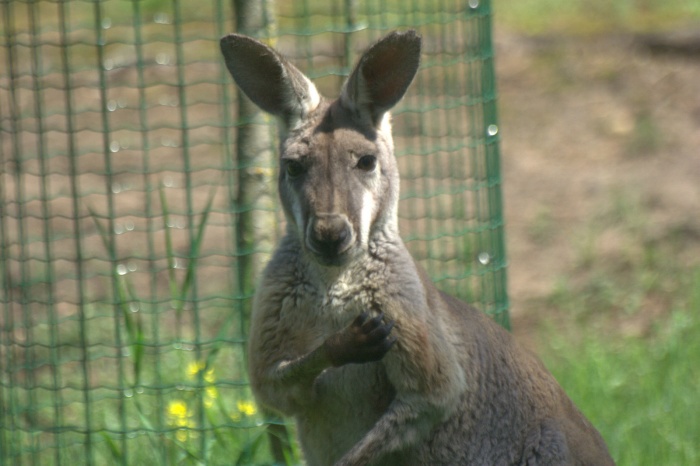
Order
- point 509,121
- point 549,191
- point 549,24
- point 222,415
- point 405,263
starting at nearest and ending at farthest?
point 405,263 → point 222,415 → point 549,191 → point 509,121 → point 549,24

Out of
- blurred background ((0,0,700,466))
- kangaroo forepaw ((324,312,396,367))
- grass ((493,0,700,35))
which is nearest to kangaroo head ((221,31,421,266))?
kangaroo forepaw ((324,312,396,367))

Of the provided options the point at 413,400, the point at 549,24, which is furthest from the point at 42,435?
the point at 549,24

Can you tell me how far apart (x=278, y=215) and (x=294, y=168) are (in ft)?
5.44

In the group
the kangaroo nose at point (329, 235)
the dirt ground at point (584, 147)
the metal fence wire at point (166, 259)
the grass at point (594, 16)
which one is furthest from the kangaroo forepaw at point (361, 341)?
the grass at point (594, 16)

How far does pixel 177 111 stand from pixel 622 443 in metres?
5.36

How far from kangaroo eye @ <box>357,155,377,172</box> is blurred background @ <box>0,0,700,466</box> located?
3.95ft

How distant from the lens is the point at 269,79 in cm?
376

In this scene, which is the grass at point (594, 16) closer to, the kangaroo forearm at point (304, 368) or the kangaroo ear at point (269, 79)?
the kangaroo ear at point (269, 79)

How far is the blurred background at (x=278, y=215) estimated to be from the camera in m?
4.88

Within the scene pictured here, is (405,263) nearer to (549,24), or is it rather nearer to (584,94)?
(584,94)

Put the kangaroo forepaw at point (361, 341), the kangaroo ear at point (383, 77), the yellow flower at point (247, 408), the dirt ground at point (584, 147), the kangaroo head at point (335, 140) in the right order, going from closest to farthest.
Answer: the kangaroo forepaw at point (361, 341), the kangaroo head at point (335, 140), the kangaroo ear at point (383, 77), the yellow flower at point (247, 408), the dirt ground at point (584, 147)

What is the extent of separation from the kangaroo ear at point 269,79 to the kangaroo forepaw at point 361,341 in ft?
2.49

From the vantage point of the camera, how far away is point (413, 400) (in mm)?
3529

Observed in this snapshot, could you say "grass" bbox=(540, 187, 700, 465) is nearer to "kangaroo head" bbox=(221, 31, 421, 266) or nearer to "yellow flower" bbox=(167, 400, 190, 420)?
"yellow flower" bbox=(167, 400, 190, 420)
